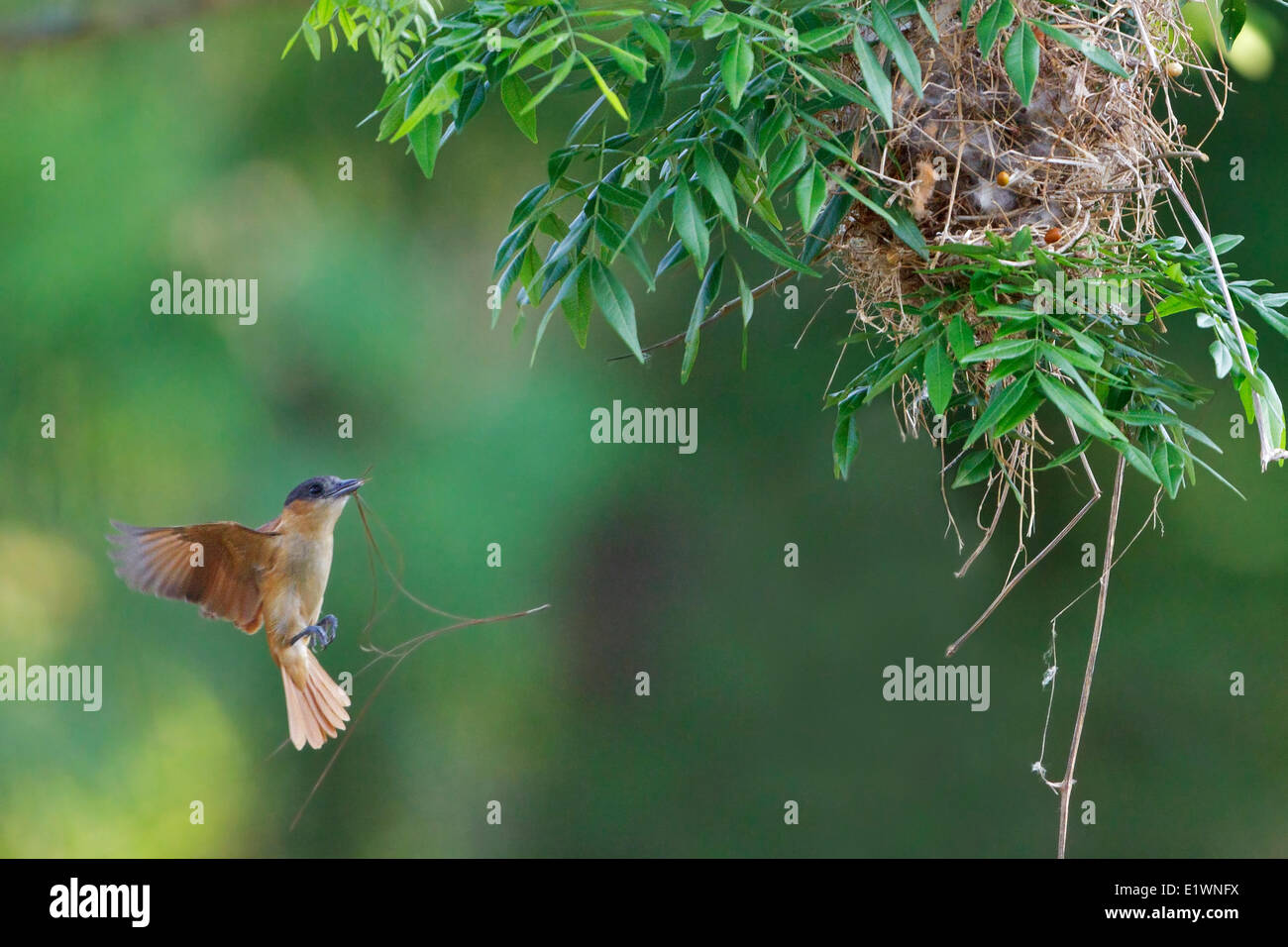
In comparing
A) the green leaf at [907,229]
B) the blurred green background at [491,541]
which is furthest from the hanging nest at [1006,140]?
the blurred green background at [491,541]

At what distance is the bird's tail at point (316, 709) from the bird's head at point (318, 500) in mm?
317

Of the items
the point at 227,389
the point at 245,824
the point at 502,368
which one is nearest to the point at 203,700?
the point at 245,824

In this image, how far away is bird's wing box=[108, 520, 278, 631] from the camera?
1800 mm

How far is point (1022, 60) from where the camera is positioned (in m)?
0.94

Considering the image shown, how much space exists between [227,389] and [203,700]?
1.99 ft

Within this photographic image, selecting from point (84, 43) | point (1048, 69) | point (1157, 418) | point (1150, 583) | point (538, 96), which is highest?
point (84, 43)

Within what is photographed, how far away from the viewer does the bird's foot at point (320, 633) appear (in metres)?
2.02

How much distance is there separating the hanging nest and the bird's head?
123 centimetres

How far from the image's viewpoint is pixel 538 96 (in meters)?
0.78

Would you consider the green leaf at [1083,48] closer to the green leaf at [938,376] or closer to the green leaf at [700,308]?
the green leaf at [938,376]

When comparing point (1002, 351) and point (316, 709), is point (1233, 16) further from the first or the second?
point (316, 709)

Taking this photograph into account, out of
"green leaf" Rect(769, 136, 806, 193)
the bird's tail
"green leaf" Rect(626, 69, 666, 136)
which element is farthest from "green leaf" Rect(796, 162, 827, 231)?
the bird's tail

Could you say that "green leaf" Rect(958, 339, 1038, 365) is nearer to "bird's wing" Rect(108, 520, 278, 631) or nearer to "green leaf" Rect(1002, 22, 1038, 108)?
"green leaf" Rect(1002, 22, 1038, 108)
